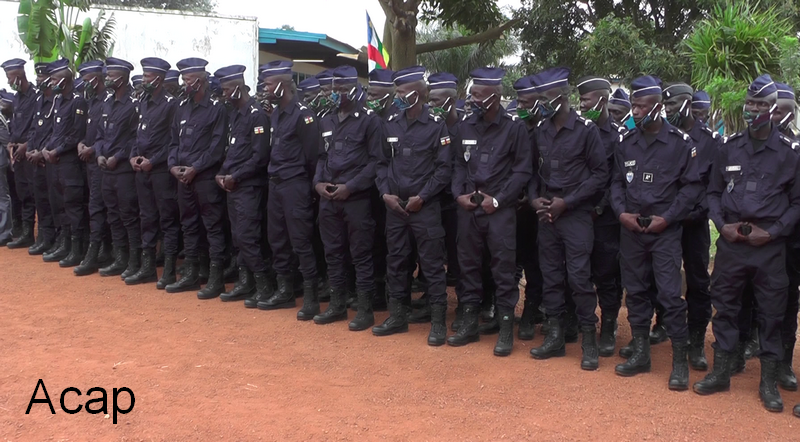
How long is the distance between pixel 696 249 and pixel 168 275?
524 cm

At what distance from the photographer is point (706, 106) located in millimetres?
6461

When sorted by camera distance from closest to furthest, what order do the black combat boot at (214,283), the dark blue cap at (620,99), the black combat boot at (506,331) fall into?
the black combat boot at (506,331)
the dark blue cap at (620,99)
the black combat boot at (214,283)

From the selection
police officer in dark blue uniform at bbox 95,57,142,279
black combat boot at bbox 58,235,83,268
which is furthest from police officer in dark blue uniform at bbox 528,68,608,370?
black combat boot at bbox 58,235,83,268

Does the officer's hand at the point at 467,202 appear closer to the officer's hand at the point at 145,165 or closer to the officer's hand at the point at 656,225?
the officer's hand at the point at 656,225

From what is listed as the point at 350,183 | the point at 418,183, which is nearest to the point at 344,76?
the point at 350,183

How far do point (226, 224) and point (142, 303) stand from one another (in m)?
1.18

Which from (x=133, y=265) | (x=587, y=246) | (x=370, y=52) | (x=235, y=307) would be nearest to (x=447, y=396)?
(x=587, y=246)

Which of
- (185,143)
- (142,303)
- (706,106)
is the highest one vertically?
(706,106)

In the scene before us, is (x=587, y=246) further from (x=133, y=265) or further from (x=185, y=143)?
(x=133, y=265)

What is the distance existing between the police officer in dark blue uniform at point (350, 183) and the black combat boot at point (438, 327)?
699mm

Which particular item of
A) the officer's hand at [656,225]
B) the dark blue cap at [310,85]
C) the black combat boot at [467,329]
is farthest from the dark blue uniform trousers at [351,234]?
the officer's hand at [656,225]

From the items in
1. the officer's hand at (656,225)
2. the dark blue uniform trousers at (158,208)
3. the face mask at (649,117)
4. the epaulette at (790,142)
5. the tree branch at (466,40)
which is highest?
the tree branch at (466,40)

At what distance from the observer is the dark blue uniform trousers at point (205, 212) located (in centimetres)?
759

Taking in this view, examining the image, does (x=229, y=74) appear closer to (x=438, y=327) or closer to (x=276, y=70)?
(x=276, y=70)
